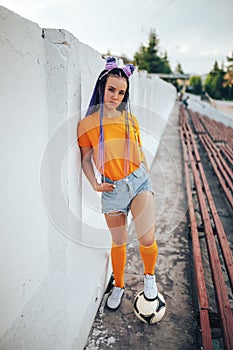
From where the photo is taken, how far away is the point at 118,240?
1885mm

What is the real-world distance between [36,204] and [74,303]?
0.62 metres

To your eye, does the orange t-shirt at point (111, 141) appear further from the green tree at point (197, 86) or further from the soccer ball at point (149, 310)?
Answer: the green tree at point (197, 86)

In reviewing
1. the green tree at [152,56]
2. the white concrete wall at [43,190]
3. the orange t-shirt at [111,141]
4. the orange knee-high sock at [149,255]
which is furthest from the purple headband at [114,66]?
the green tree at [152,56]

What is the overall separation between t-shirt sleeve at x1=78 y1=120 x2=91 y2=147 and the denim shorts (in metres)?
0.25

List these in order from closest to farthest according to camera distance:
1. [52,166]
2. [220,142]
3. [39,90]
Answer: [39,90], [52,166], [220,142]

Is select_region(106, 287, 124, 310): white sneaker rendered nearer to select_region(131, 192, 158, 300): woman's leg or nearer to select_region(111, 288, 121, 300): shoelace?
select_region(111, 288, 121, 300): shoelace

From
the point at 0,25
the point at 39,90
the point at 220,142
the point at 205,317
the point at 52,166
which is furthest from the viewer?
the point at 220,142

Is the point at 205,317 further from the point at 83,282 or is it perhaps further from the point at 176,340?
the point at 83,282

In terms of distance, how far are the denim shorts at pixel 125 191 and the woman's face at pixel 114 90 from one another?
43 cm

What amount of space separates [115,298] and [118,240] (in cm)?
42

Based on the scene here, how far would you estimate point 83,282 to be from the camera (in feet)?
5.61

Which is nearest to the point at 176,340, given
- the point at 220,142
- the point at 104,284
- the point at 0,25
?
the point at 104,284

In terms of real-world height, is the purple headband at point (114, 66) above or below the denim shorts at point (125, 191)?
above

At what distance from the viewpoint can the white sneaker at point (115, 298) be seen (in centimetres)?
194
